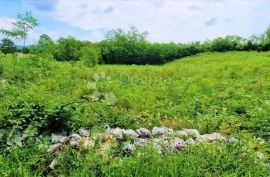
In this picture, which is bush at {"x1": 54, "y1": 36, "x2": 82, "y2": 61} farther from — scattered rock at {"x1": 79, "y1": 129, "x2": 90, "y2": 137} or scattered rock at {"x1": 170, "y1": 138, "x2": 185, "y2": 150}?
scattered rock at {"x1": 170, "y1": 138, "x2": 185, "y2": 150}

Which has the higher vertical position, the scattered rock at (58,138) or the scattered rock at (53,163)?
the scattered rock at (58,138)

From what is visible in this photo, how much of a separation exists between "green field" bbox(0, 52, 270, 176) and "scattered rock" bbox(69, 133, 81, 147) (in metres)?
0.10

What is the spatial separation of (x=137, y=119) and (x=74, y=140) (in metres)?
1.52

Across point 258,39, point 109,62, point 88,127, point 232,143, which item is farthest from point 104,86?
point 258,39

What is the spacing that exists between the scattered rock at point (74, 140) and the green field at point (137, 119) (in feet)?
0.33

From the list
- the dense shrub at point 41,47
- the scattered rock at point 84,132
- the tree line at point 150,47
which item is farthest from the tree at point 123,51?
the scattered rock at point 84,132

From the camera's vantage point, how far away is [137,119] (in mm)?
6613

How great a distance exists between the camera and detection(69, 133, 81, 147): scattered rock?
5.22 meters

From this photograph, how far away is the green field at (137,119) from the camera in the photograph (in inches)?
189

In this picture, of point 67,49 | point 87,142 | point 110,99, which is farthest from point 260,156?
point 67,49

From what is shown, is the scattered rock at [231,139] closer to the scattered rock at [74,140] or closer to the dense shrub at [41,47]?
the scattered rock at [74,140]

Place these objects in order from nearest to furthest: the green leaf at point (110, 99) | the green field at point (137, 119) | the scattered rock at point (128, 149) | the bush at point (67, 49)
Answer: the green field at point (137, 119) < the scattered rock at point (128, 149) < the green leaf at point (110, 99) < the bush at point (67, 49)

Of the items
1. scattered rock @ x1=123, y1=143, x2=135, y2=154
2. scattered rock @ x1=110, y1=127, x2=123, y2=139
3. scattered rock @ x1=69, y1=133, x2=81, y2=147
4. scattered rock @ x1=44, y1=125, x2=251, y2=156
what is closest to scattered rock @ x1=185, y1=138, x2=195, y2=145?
scattered rock @ x1=44, y1=125, x2=251, y2=156

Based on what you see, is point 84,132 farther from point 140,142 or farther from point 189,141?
point 189,141
